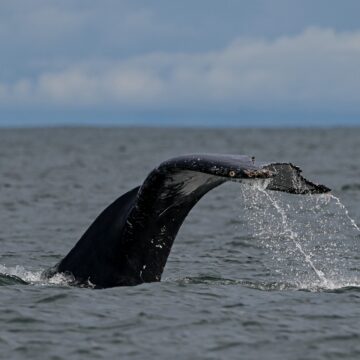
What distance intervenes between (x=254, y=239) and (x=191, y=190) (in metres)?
8.46

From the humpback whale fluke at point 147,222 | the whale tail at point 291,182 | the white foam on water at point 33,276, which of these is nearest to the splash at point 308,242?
the whale tail at point 291,182

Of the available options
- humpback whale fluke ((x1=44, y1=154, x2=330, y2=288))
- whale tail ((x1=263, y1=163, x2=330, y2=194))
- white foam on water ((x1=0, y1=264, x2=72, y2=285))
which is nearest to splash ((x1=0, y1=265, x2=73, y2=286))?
white foam on water ((x1=0, y1=264, x2=72, y2=285))

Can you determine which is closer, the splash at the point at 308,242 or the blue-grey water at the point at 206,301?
the blue-grey water at the point at 206,301

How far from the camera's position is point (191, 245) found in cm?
1706

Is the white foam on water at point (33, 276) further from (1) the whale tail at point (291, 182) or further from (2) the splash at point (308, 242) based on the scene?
(1) the whale tail at point (291, 182)

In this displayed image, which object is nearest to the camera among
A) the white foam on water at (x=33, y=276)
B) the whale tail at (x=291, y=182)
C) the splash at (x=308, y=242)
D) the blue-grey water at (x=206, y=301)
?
the blue-grey water at (x=206, y=301)

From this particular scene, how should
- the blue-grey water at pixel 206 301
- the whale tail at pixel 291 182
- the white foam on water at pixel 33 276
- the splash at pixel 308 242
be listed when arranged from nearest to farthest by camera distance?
the blue-grey water at pixel 206 301, the whale tail at pixel 291 182, the white foam on water at pixel 33 276, the splash at pixel 308 242

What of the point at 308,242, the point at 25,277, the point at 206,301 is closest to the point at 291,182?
the point at 206,301

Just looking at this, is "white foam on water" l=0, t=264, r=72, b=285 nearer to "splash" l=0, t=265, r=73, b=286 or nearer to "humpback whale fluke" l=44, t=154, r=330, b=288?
"splash" l=0, t=265, r=73, b=286

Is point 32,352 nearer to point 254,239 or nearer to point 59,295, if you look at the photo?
point 59,295

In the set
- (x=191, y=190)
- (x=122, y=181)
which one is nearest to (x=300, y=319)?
(x=191, y=190)

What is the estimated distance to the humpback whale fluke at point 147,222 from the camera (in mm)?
9148

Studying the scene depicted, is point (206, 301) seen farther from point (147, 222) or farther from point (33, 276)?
point (33, 276)

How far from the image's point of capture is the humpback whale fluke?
9.15m
